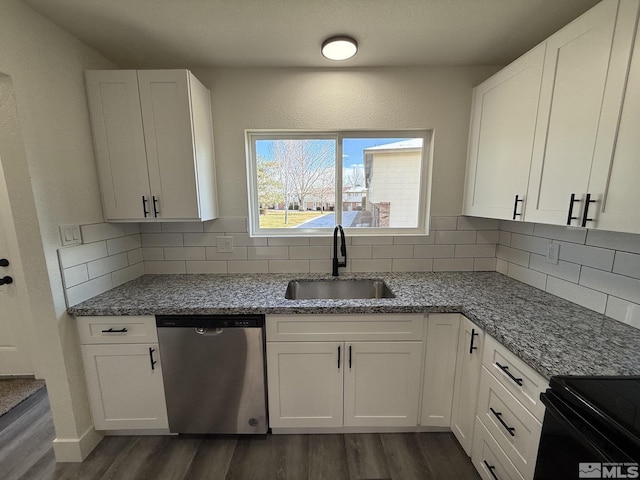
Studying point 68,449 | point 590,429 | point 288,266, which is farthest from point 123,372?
point 590,429

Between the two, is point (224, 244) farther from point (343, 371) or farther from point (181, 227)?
point (343, 371)

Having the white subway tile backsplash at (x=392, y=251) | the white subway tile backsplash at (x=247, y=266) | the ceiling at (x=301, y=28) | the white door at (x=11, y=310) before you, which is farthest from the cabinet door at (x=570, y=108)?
the white door at (x=11, y=310)

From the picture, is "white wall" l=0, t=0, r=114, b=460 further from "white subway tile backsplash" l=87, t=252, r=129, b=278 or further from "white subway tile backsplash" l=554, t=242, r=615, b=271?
"white subway tile backsplash" l=554, t=242, r=615, b=271

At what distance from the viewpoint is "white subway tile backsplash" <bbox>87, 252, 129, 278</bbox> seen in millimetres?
1589

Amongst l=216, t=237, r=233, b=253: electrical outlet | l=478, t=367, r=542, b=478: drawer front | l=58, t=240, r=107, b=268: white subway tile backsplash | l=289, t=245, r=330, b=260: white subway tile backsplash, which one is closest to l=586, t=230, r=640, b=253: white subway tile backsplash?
l=478, t=367, r=542, b=478: drawer front

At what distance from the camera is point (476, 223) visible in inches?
80.0

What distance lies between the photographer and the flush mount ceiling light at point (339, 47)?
146 centimetres

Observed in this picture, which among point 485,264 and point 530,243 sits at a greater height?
point 530,243

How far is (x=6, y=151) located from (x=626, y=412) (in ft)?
8.58

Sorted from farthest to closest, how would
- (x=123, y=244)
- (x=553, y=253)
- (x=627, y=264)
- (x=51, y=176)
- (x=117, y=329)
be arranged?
(x=123, y=244) < (x=553, y=253) < (x=117, y=329) < (x=51, y=176) < (x=627, y=264)

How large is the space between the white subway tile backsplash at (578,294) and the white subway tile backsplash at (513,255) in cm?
21

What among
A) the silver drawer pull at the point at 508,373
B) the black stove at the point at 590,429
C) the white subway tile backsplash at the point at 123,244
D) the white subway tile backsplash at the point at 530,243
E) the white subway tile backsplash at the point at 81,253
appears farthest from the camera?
the white subway tile backsplash at the point at 123,244

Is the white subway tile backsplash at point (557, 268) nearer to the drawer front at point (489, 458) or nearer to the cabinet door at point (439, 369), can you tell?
the cabinet door at point (439, 369)

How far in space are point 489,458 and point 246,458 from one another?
4.34 feet
